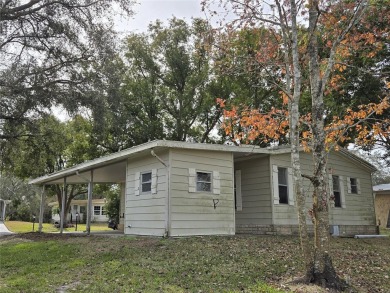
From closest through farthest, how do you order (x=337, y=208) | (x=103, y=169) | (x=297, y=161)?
(x=297, y=161)
(x=337, y=208)
(x=103, y=169)

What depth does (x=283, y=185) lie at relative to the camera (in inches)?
504

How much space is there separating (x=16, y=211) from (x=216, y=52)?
4271 centimetres

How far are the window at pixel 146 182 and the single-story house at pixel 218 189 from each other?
0.01 metres

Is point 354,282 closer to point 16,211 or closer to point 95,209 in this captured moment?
point 95,209

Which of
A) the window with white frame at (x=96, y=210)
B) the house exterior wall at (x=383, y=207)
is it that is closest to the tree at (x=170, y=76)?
the house exterior wall at (x=383, y=207)

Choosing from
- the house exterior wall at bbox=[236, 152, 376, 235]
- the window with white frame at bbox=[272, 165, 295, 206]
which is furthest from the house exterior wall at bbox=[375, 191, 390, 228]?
the window with white frame at bbox=[272, 165, 295, 206]

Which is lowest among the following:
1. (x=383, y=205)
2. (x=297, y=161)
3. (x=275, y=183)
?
(x=383, y=205)

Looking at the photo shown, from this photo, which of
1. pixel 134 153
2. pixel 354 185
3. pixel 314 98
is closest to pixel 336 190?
pixel 354 185

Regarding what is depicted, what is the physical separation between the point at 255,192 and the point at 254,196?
0.15 m

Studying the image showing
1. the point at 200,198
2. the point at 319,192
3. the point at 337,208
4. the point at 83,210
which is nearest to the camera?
the point at 319,192

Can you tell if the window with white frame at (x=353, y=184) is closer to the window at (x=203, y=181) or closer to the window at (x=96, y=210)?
the window at (x=203, y=181)

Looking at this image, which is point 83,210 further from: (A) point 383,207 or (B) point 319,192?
(B) point 319,192

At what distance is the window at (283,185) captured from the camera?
12.7 meters

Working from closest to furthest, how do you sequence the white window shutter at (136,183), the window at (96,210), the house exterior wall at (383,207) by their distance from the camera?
the white window shutter at (136,183) → the house exterior wall at (383,207) → the window at (96,210)
